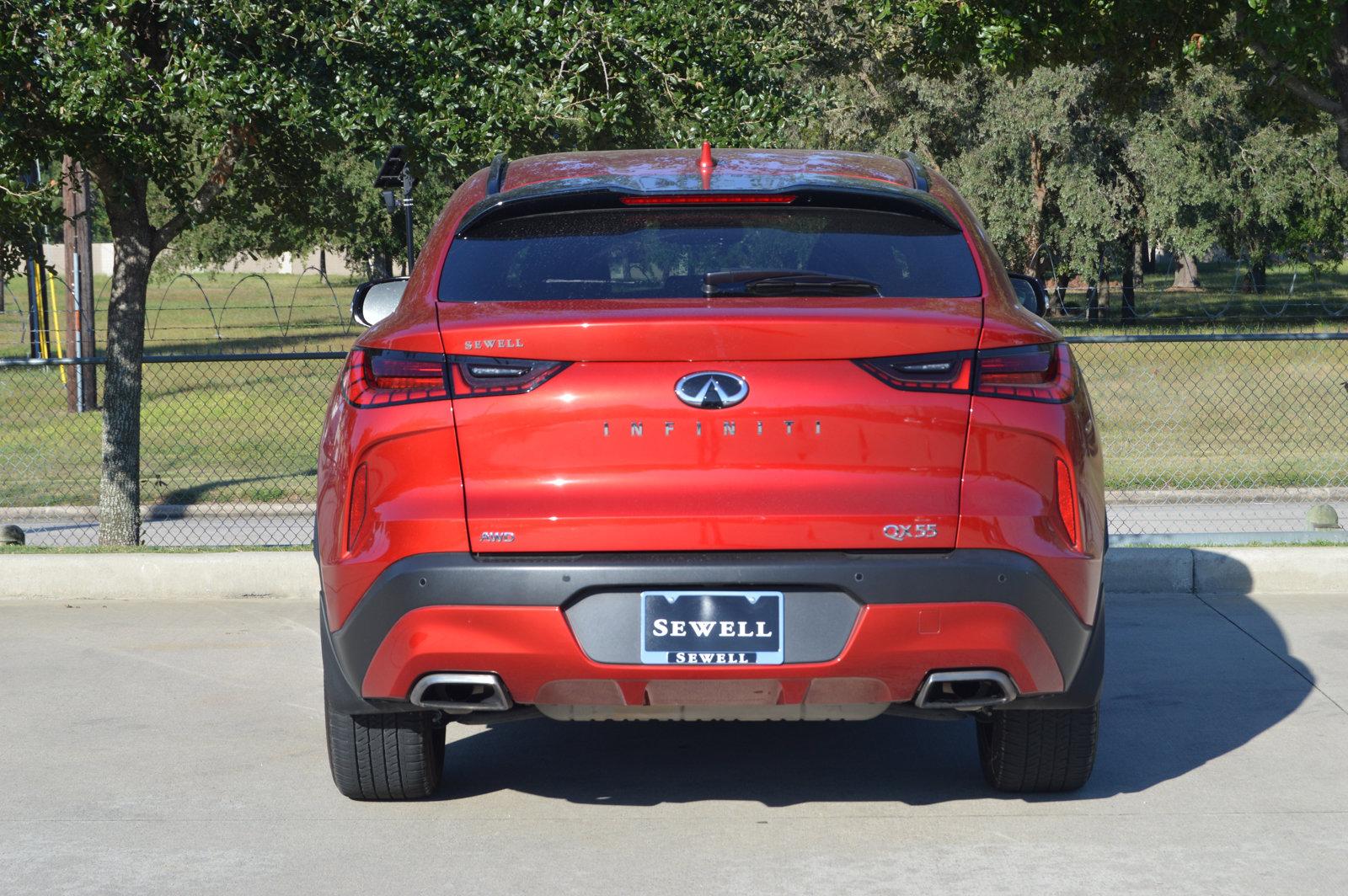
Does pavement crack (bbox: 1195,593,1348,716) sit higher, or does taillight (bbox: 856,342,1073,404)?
taillight (bbox: 856,342,1073,404)

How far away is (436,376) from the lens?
3.96 metres

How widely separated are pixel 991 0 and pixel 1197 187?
24602mm

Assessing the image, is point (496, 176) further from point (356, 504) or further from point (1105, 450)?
point (1105, 450)

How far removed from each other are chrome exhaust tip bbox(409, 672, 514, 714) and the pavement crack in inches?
131

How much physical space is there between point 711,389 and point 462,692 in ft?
3.34

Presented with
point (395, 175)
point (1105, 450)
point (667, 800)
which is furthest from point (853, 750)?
point (1105, 450)

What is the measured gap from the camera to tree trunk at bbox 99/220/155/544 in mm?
10789

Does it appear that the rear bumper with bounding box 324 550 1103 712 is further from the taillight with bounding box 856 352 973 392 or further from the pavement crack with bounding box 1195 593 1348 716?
the pavement crack with bounding box 1195 593 1348 716

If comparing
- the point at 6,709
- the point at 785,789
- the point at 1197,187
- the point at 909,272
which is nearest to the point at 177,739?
the point at 6,709

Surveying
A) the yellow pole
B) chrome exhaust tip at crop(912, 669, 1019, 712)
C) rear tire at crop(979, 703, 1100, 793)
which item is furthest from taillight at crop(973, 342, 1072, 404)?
the yellow pole

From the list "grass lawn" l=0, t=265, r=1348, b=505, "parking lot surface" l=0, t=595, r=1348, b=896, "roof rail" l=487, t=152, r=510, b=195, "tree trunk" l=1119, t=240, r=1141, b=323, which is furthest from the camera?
"tree trunk" l=1119, t=240, r=1141, b=323

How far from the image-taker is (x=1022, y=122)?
35094mm

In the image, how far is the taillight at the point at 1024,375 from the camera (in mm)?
3965

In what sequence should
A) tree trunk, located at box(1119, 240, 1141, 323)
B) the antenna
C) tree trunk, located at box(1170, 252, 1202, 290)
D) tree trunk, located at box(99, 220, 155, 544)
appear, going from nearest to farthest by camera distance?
the antenna < tree trunk, located at box(99, 220, 155, 544) < tree trunk, located at box(1119, 240, 1141, 323) < tree trunk, located at box(1170, 252, 1202, 290)
